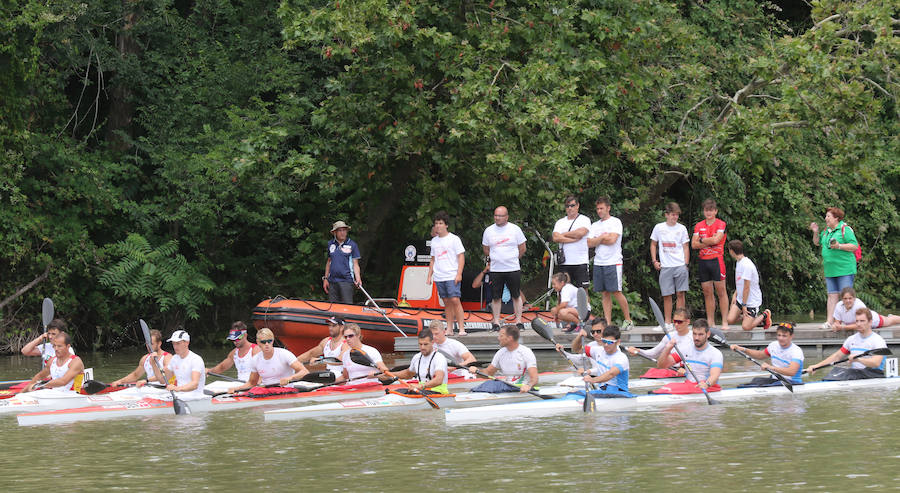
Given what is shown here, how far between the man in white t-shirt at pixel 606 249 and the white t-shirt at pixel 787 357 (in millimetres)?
2931

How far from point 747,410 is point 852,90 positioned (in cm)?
916

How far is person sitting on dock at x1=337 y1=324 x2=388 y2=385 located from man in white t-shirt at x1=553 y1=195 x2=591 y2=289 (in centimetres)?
383

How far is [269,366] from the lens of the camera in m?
13.2

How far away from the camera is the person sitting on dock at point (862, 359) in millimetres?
13414

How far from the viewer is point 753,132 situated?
19.7 metres

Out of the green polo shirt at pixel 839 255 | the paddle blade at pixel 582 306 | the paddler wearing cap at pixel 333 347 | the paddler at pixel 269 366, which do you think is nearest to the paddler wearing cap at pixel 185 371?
the paddler at pixel 269 366

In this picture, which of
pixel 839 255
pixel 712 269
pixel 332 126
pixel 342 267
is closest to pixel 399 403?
pixel 342 267

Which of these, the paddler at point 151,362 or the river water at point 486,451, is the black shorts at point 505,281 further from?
the paddler at point 151,362

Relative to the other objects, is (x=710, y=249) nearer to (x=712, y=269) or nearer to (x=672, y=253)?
(x=712, y=269)

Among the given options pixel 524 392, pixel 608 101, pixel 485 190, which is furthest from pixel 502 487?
pixel 485 190

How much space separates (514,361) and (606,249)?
3.88m

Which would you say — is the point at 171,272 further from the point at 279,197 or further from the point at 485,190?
the point at 485,190

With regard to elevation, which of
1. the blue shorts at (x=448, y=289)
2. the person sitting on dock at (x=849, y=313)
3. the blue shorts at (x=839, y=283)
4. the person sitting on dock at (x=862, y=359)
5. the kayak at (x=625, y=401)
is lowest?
the kayak at (x=625, y=401)

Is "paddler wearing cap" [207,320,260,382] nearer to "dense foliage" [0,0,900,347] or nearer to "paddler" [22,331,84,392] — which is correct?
"paddler" [22,331,84,392]
